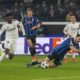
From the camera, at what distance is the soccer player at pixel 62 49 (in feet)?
53.3

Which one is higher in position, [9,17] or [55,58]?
[9,17]

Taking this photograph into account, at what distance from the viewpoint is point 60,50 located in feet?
54.0

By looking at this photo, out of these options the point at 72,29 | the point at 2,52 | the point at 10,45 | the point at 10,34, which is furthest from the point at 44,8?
the point at 2,52

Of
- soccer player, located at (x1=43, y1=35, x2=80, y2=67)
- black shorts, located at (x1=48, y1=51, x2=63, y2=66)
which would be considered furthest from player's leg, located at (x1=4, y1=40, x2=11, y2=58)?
black shorts, located at (x1=48, y1=51, x2=63, y2=66)

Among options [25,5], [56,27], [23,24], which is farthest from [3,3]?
[23,24]

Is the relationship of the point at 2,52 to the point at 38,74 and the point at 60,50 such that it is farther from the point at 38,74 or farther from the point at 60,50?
the point at 38,74

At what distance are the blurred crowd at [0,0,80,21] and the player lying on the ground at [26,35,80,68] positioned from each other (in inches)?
453

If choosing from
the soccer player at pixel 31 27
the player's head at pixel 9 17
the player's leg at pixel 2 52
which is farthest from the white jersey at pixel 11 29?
the player's leg at pixel 2 52

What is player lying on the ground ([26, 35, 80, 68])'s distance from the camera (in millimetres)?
16234

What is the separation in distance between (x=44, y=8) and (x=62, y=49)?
13405 mm

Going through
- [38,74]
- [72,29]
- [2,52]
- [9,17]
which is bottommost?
[2,52]

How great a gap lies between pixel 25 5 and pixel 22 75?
619 inches

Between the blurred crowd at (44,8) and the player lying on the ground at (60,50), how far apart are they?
11510mm

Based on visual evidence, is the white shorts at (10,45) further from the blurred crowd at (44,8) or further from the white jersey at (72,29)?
the blurred crowd at (44,8)
